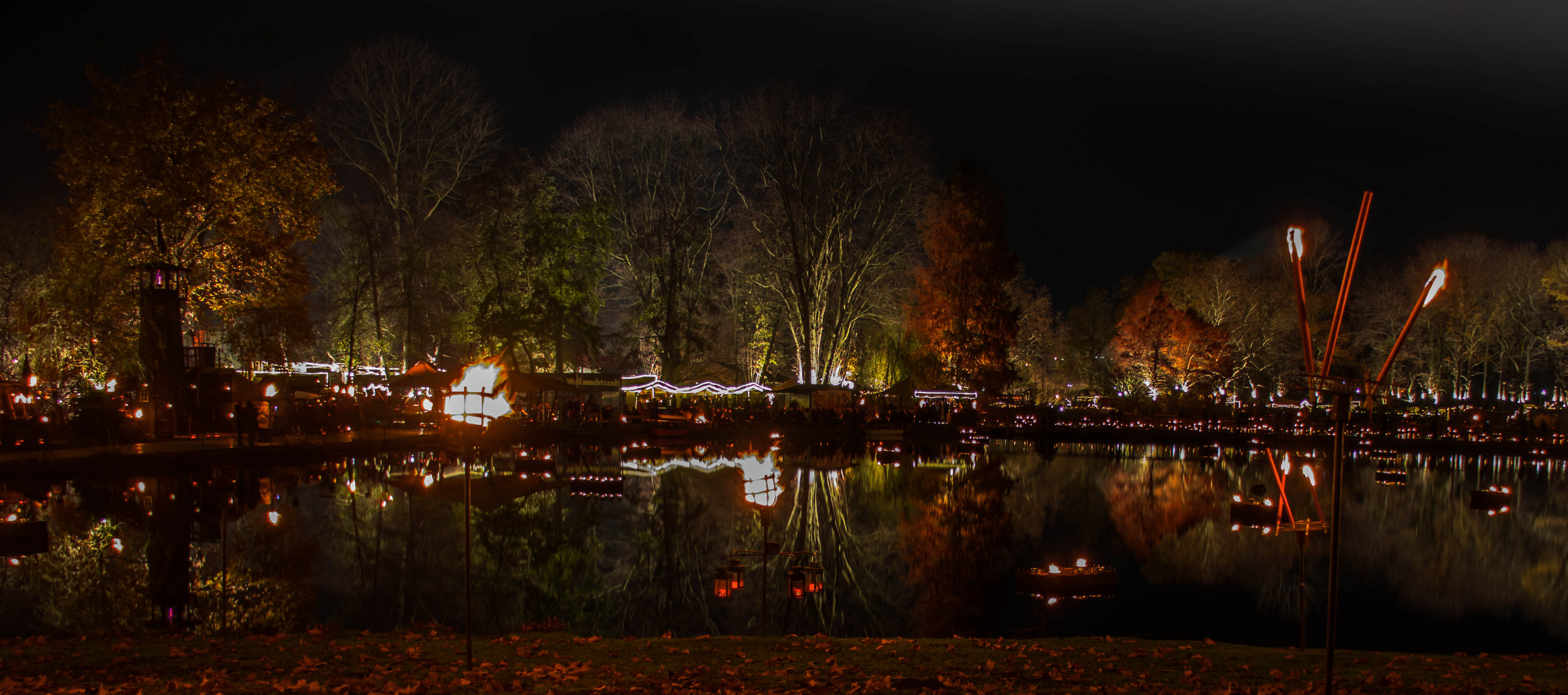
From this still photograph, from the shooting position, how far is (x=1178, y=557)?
15.1 metres

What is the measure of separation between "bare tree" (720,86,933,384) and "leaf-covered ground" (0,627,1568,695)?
3464 cm

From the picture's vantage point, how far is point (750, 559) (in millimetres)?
14523

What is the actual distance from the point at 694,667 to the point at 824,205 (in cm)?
3644

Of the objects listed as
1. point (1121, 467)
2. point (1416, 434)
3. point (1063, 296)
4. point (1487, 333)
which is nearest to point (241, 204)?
point (1121, 467)

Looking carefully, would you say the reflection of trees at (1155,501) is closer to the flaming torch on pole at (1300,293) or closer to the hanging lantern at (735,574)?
the hanging lantern at (735,574)

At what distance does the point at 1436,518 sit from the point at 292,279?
28.9 metres

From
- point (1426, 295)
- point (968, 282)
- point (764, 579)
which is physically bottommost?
point (764, 579)

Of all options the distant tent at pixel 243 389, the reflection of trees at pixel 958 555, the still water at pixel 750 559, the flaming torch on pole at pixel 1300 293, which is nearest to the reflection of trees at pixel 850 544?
the still water at pixel 750 559

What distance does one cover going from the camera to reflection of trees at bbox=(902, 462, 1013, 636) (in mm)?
11641

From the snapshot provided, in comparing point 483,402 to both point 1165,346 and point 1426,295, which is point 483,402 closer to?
point 1426,295

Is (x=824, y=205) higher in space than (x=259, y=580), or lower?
higher

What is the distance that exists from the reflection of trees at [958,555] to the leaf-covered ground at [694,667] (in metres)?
3.27

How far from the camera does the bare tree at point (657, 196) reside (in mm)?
41906

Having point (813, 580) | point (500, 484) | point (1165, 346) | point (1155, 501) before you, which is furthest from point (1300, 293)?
point (1165, 346)
